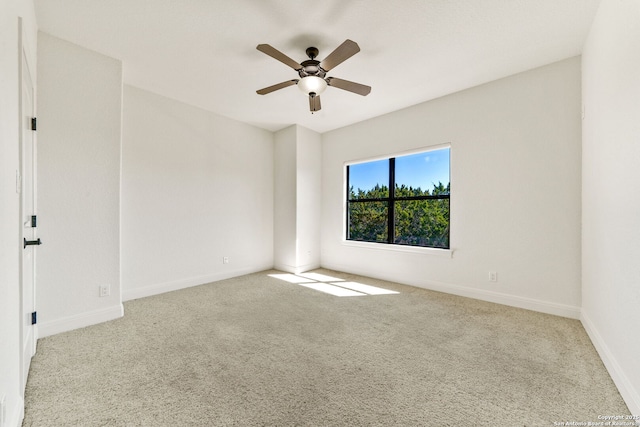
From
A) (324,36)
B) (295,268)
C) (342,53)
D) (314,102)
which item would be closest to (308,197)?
(295,268)

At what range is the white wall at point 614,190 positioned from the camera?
1482 mm

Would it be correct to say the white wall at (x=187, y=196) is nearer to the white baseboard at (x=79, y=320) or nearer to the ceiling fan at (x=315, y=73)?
the white baseboard at (x=79, y=320)

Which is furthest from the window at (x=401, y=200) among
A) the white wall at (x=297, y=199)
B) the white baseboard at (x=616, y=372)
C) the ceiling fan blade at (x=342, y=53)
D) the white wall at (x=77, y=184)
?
the white wall at (x=77, y=184)

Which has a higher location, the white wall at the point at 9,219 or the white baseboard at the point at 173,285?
the white wall at the point at 9,219

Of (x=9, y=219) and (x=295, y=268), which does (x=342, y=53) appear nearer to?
(x=9, y=219)

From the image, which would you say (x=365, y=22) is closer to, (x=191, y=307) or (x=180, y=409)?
(x=180, y=409)

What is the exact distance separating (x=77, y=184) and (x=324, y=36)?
270 cm

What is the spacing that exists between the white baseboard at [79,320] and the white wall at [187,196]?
0.62 meters

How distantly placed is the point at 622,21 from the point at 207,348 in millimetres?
3688

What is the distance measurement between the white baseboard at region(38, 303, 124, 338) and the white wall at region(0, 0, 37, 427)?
1169mm

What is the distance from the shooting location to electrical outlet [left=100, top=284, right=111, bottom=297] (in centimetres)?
259

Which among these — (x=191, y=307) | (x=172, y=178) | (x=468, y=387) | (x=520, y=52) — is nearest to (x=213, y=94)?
(x=172, y=178)

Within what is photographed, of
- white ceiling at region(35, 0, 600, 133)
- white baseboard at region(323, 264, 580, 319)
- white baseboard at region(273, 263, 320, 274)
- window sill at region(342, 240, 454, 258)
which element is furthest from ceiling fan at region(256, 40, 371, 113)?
white baseboard at region(273, 263, 320, 274)

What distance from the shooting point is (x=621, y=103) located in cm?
168
